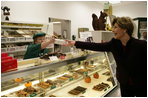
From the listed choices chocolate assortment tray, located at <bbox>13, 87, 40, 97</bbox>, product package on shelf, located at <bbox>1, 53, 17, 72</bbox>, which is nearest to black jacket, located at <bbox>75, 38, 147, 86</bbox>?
chocolate assortment tray, located at <bbox>13, 87, 40, 97</bbox>

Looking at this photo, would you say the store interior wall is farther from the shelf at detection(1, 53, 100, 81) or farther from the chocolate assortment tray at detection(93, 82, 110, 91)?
the chocolate assortment tray at detection(93, 82, 110, 91)

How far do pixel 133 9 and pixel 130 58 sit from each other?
8.02 meters

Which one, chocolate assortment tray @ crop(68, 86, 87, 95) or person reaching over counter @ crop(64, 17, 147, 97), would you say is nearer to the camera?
person reaching over counter @ crop(64, 17, 147, 97)

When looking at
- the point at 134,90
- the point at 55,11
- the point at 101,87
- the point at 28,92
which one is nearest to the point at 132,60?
the point at 134,90

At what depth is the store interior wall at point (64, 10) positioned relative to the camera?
5638mm

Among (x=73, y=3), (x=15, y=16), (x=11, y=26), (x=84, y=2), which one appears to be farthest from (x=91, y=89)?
(x=84, y=2)

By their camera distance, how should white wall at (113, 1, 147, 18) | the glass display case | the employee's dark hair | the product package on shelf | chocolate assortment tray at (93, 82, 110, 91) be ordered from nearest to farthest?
the product package on shelf, the glass display case, the employee's dark hair, chocolate assortment tray at (93, 82, 110, 91), white wall at (113, 1, 147, 18)

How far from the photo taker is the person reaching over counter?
2.05 m

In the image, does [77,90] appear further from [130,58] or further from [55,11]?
[55,11]

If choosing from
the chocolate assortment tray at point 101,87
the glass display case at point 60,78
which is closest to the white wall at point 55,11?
the glass display case at point 60,78

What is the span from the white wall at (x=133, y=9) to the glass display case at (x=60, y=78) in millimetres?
6578

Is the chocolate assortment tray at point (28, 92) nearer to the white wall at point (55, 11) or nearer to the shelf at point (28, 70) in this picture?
the shelf at point (28, 70)

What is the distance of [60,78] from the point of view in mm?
2789

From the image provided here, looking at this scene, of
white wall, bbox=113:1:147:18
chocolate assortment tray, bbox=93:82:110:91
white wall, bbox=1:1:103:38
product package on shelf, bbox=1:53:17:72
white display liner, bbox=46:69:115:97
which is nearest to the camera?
product package on shelf, bbox=1:53:17:72
